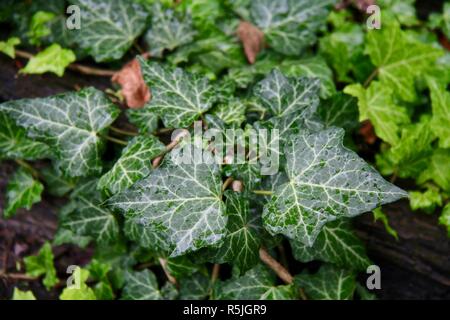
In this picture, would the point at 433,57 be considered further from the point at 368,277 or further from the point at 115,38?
the point at 115,38

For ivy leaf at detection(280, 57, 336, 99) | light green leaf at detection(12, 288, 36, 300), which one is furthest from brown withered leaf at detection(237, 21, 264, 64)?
light green leaf at detection(12, 288, 36, 300)

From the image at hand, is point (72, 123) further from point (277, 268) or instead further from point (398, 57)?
point (398, 57)

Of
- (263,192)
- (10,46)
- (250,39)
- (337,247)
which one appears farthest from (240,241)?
(10,46)

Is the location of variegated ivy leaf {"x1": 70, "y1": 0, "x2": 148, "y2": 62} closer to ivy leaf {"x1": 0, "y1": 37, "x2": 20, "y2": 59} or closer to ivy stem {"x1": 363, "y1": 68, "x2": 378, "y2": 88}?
ivy leaf {"x1": 0, "y1": 37, "x2": 20, "y2": 59}

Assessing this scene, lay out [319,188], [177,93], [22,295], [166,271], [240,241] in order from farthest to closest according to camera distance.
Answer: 1. [22,295]
2. [166,271]
3. [177,93]
4. [240,241]
5. [319,188]
